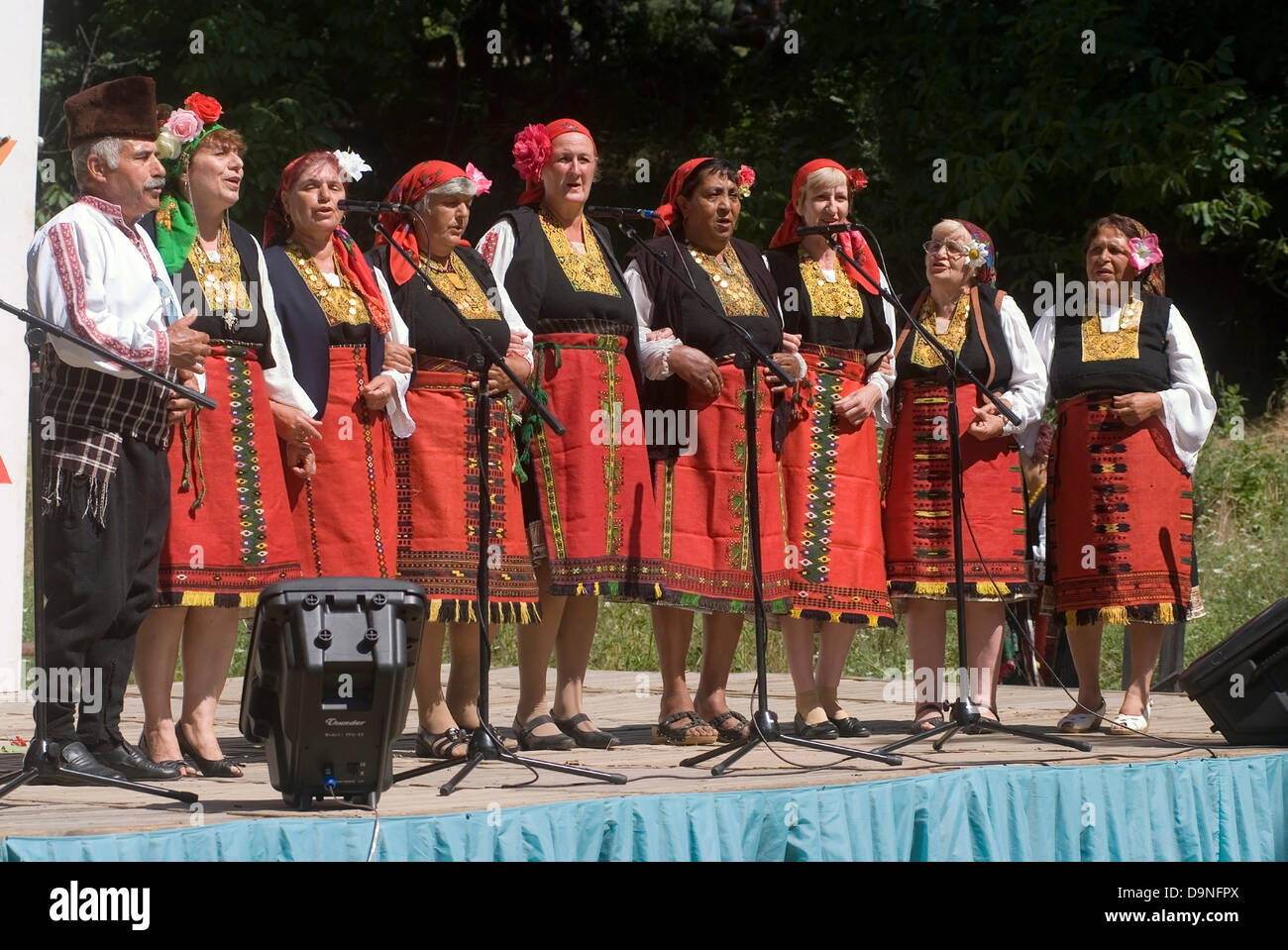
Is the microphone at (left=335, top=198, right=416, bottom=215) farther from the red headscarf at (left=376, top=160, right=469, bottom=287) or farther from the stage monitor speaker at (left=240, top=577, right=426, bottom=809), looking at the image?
the stage monitor speaker at (left=240, top=577, right=426, bottom=809)

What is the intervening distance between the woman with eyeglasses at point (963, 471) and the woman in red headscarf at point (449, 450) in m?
1.33

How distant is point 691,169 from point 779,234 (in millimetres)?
406

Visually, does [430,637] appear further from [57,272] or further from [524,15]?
[524,15]

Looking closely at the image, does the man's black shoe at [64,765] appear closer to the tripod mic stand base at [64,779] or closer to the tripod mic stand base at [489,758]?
the tripod mic stand base at [64,779]

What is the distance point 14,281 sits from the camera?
6469 millimetres

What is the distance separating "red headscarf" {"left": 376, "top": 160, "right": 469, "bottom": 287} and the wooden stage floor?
4.63 feet

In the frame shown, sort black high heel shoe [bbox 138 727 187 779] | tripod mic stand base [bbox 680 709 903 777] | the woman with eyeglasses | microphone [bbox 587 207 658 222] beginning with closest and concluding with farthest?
black high heel shoe [bbox 138 727 187 779] → tripod mic stand base [bbox 680 709 903 777] → microphone [bbox 587 207 658 222] → the woman with eyeglasses

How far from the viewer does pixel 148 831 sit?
349 cm

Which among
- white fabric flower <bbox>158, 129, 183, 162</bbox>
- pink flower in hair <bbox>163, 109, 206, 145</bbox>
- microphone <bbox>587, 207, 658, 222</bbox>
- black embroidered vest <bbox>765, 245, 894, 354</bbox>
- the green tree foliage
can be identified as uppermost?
the green tree foliage

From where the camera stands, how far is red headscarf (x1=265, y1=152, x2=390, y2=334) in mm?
5137

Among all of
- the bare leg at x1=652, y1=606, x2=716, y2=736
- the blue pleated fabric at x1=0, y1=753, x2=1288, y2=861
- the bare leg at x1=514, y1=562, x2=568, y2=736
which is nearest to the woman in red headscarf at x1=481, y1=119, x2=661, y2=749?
the bare leg at x1=514, y1=562, x2=568, y2=736

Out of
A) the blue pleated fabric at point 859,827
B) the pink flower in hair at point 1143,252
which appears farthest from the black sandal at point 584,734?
the pink flower in hair at point 1143,252

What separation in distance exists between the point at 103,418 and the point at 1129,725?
132 inches
